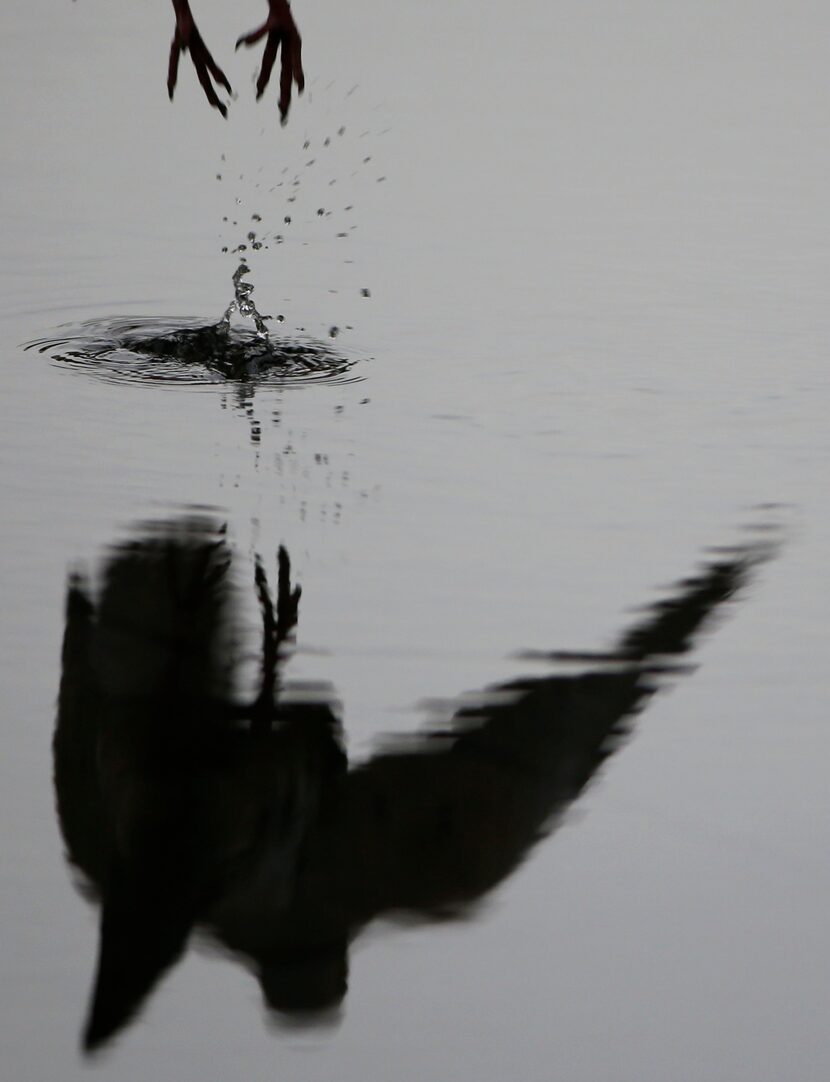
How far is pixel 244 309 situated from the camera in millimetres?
5797

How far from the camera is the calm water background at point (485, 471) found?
8.25ft

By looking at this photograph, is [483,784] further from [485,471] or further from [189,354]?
[189,354]

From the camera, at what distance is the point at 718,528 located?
4289 mm

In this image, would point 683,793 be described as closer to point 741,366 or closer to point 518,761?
point 518,761

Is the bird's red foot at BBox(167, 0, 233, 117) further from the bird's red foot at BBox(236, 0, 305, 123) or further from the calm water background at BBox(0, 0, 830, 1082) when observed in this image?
the calm water background at BBox(0, 0, 830, 1082)

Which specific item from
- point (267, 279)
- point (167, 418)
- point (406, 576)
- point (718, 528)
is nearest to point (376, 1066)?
point (406, 576)

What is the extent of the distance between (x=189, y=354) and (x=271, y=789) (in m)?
2.75

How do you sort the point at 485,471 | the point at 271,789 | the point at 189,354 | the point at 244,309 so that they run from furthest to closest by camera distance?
the point at 244,309 → the point at 189,354 → the point at 485,471 → the point at 271,789

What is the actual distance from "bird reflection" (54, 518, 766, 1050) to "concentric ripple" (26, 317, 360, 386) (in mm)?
1748

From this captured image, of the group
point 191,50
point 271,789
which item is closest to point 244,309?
point 191,50

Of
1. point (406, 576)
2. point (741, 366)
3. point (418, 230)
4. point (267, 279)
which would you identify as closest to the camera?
point (406, 576)

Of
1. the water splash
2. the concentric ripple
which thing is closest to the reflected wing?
the concentric ripple

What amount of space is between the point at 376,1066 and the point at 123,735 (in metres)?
0.99

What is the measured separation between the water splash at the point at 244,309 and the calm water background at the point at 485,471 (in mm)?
155
